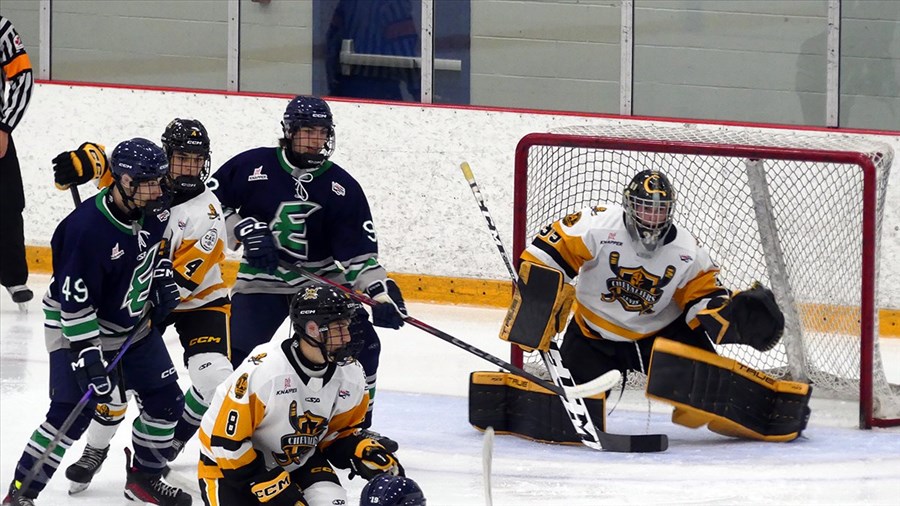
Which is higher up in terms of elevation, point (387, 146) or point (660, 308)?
point (387, 146)

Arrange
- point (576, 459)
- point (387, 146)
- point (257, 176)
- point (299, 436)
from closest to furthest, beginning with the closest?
point (299, 436), point (257, 176), point (576, 459), point (387, 146)

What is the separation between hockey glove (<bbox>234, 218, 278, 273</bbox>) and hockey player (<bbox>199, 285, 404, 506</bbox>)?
0.84 m

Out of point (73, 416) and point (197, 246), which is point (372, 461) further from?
point (197, 246)

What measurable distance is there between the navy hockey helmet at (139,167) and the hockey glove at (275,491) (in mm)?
845

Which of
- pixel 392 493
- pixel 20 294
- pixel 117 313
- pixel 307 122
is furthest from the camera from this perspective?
pixel 20 294

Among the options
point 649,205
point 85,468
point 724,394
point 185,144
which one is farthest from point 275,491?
point 724,394

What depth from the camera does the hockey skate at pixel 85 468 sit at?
4.49 m

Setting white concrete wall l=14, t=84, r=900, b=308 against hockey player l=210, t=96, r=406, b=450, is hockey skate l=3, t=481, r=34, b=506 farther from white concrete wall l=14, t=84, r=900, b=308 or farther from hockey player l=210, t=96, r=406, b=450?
white concrete wall l=14, t=84, r=900, b=308

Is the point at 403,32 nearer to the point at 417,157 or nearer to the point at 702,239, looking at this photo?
the point at 417,157

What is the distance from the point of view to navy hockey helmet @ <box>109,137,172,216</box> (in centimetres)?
402

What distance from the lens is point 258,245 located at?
458 cm

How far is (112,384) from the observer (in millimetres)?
4230

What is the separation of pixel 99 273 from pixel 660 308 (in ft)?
6.07

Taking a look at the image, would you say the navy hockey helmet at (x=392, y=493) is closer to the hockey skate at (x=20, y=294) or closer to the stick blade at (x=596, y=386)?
the stick blade at (x=596, y=386)
